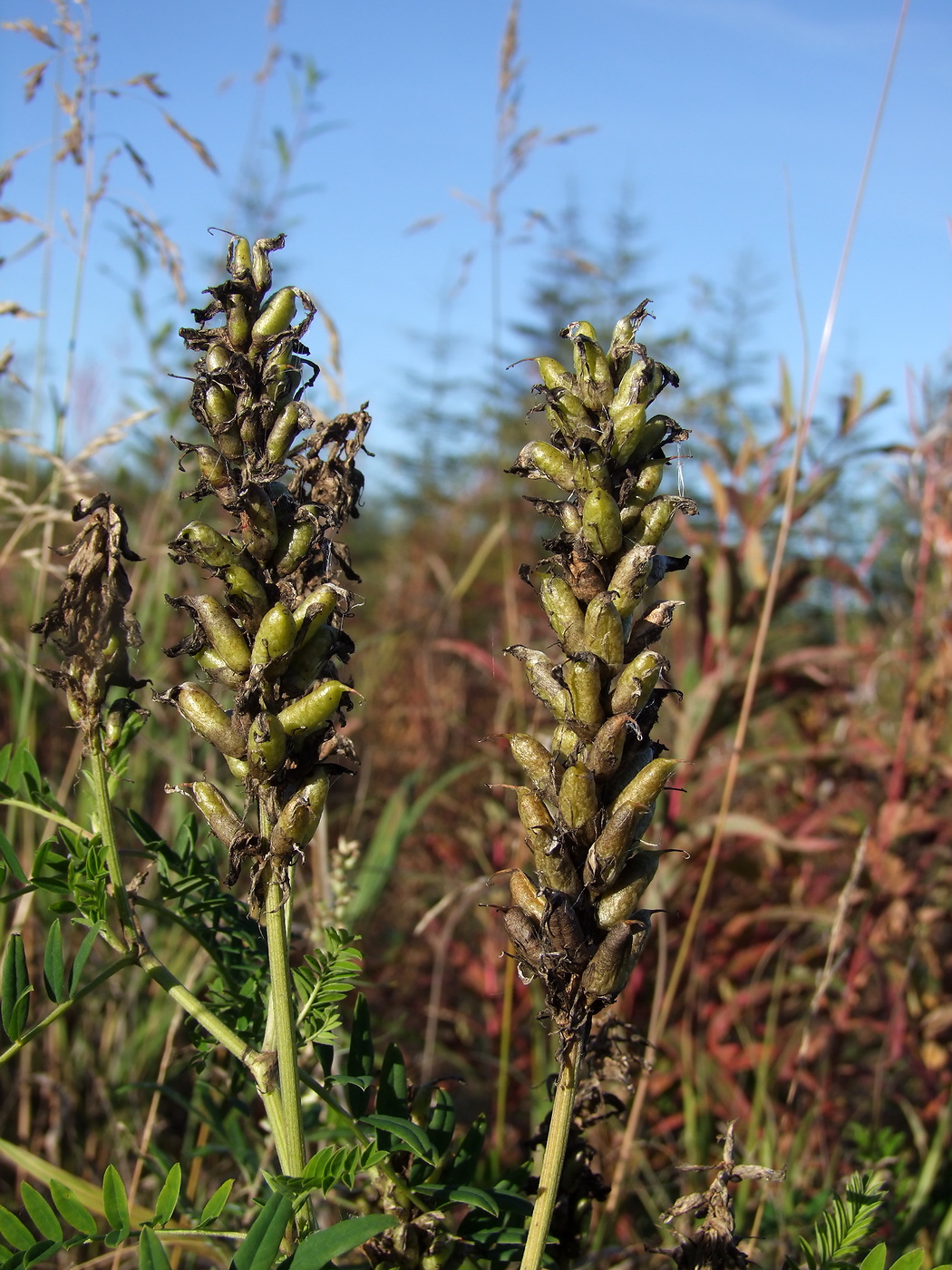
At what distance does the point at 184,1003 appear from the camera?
92 cm

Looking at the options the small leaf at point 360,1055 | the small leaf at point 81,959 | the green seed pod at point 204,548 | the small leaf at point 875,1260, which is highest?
the green seed pod at point 204,548

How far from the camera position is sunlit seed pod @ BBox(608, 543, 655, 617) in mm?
873

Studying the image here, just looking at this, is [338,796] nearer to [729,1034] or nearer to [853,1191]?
[729,1034]

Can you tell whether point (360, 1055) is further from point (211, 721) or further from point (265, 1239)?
point (211, 721)

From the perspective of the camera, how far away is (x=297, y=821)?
2.88ft

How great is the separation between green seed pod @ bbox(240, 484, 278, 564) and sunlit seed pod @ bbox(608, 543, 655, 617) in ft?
1.04

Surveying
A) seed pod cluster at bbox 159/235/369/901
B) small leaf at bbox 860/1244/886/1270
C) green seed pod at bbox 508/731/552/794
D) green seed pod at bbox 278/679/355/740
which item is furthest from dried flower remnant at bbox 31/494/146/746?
small leaf at bbox 860/1244/886/1270

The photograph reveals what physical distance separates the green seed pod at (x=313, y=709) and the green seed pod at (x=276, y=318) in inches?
12.8

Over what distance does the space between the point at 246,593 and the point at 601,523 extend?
33 centimetres

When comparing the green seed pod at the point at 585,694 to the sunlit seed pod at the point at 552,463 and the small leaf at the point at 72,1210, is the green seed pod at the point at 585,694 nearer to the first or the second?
the sunlit seed pod at the point at 552,463

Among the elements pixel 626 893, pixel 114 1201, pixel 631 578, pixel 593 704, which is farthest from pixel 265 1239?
pixel 631 578

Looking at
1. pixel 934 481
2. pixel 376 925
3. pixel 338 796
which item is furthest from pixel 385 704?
pixel 934 481

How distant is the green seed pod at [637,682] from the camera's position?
2.82ft

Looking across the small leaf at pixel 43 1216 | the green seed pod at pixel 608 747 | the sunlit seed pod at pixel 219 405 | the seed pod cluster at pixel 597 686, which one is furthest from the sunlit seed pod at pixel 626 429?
the small leaf at pixel 43 1216
